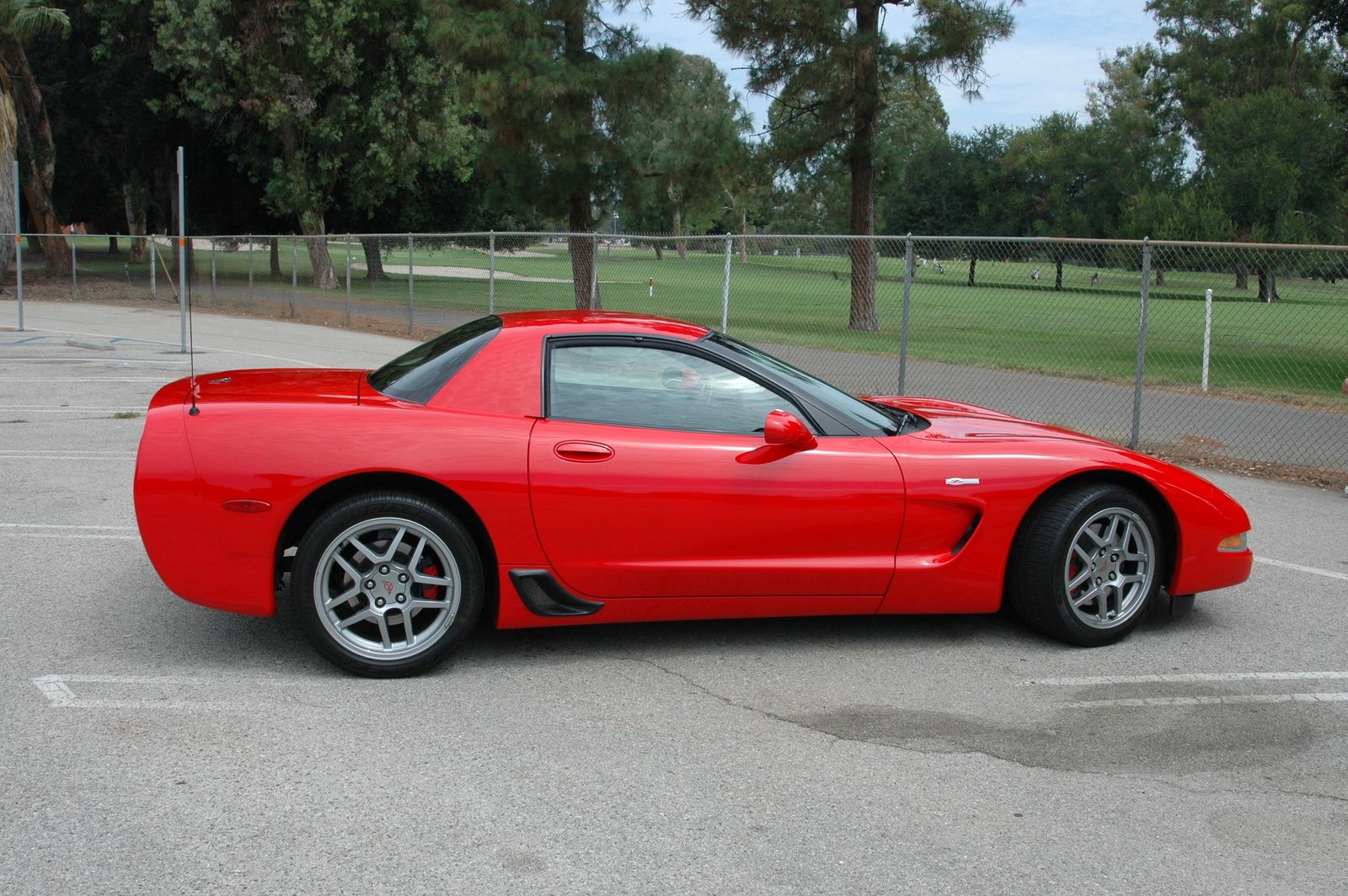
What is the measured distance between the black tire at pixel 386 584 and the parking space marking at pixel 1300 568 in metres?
4.61

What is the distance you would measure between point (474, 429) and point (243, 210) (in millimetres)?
A: 44426

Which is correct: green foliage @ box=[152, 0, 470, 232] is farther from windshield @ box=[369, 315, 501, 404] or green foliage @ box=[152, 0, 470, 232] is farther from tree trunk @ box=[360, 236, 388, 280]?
windshield @ box=[369, 315, 501, 404]

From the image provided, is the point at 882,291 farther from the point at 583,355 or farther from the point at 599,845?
the point at 599,845

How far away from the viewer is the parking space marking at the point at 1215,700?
4570 millimetres

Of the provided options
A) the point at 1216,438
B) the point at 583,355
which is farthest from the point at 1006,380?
the point at 583,355

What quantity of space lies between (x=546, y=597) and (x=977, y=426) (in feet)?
6.97

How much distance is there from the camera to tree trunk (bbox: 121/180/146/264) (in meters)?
45.7

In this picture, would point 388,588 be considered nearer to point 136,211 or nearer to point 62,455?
point 62,455

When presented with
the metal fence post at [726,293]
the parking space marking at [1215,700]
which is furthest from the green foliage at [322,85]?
the parking space marking at [1215,700]

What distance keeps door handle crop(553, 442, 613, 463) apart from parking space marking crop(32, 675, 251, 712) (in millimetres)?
1453

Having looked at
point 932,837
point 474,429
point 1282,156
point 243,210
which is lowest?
point 932,837

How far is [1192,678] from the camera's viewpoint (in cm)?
491

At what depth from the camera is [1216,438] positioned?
11.3 meters

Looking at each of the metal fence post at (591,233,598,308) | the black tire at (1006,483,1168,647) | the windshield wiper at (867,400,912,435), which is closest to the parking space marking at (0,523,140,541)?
the windshield wiper at (867,400,912,435)
